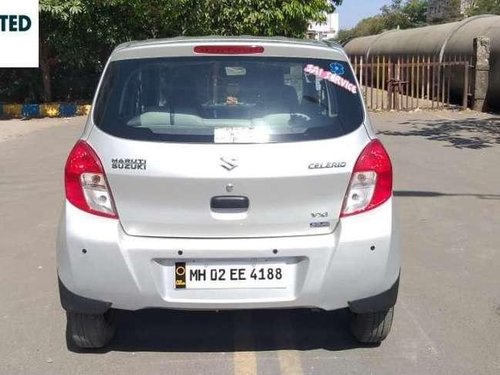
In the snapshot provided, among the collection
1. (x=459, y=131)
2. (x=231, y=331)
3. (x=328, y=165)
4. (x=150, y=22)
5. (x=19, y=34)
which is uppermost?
(x=150, y=22)

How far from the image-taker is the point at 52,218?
25.4 ft

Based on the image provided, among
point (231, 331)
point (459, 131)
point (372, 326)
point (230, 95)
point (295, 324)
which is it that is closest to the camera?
point (230, 95)

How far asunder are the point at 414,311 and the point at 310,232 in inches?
63.1

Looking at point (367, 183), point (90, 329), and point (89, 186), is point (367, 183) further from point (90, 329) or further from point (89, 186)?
point (90, 329)

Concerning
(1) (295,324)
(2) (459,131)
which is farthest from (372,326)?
(2) (459,131)

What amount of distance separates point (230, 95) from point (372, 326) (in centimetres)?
158

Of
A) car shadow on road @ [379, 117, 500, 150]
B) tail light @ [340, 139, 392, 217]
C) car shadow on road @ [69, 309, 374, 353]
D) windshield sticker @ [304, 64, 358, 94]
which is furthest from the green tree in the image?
tail light @ [340, 139, 392, 217]

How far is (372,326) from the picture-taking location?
4.15 meters

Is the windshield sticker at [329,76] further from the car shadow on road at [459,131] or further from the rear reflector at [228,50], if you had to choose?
the car shadow on road at [459,131]

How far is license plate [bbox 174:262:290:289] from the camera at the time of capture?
364cm

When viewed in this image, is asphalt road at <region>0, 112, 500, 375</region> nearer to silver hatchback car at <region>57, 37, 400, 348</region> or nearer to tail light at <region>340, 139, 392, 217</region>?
silver hatchback car at <region>57, 37, 400, 348</region>

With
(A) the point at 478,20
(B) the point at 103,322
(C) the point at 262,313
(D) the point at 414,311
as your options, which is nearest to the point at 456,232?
(D) the point at 414,311

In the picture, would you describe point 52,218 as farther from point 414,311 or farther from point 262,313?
point 414,311

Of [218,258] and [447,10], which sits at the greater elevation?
[447,10]
